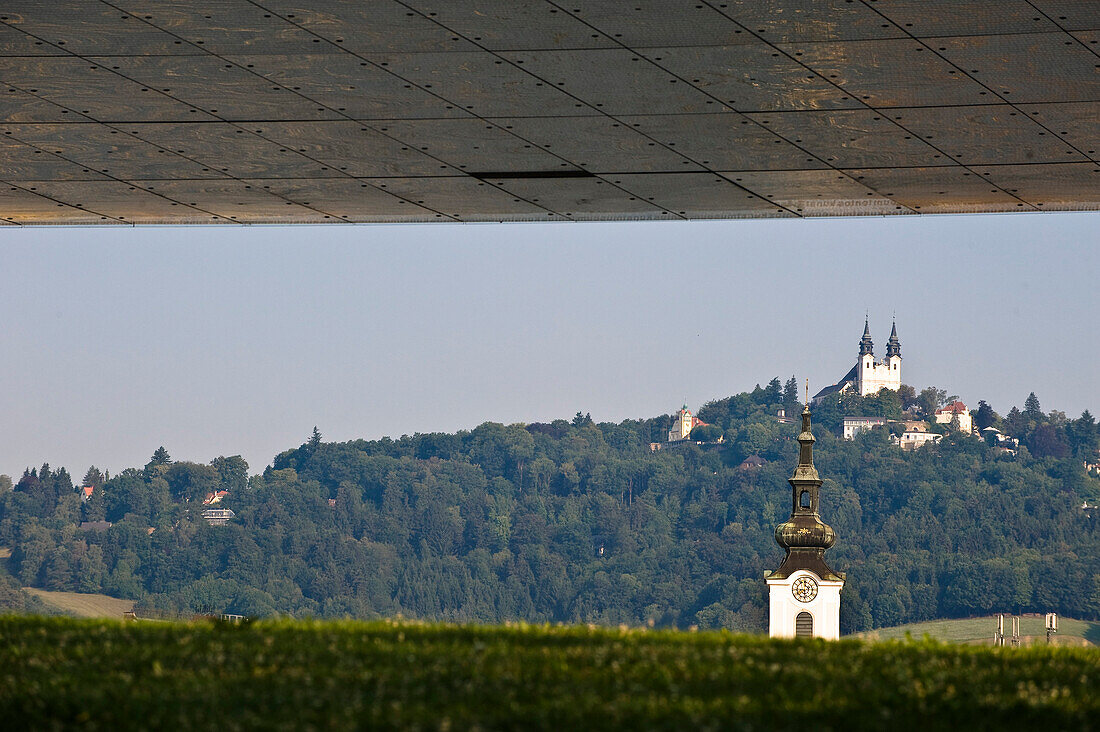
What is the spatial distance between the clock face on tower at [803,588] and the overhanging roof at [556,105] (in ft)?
188

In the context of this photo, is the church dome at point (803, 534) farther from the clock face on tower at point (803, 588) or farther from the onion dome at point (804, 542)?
the clock face on tower at point (803, 588)

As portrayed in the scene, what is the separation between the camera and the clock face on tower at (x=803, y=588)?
7700 cm

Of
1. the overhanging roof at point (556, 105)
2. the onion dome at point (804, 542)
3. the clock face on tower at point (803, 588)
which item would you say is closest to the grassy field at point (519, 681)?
the overhanging roof at point (556, 105)

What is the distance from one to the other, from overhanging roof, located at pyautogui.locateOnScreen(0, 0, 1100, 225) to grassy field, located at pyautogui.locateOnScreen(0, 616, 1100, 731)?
215 inches

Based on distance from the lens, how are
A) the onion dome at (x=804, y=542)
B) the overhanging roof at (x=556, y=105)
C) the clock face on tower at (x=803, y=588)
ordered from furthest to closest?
the onion dome at (x=804, y=542) → the clock face on tower at (x=803, y=588) → the overhanging roof at (x=556, y=105)

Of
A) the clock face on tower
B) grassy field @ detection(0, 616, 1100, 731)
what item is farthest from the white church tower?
grassy field @ detection(0, 616, 1100, 731)

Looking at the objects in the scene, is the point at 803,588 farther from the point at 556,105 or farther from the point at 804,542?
the point at 556,105

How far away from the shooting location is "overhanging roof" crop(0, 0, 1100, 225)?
13.9 metres

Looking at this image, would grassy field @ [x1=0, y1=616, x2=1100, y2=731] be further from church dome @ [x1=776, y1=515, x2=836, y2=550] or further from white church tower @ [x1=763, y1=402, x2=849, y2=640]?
church dome @ [x1=776, y1=515, x2=836, y2=550]

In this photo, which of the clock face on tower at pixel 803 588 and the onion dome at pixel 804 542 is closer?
the clock face on tower at pixel 803 588

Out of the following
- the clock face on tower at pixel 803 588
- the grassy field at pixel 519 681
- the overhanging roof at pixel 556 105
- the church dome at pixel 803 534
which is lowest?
the clock face on tower at pixel 803 588

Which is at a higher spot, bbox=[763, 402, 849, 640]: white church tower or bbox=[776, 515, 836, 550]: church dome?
bbox=[776, 515, 836, 550]: church dome

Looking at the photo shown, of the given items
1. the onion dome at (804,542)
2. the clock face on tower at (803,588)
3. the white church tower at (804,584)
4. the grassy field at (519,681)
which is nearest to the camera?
the grassy field at (519,681)

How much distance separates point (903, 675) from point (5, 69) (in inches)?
418
